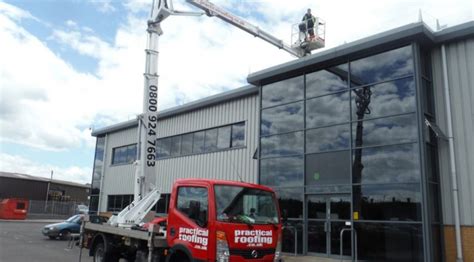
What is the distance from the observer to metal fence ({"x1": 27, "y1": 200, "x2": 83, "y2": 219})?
50.0m

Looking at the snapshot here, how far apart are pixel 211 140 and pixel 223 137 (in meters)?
0.91

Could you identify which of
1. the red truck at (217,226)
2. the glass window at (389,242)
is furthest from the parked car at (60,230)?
the glass window at (389,242)

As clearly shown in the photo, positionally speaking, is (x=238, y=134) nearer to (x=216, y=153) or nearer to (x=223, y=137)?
(x=223, y=137)

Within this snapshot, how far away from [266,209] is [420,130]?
17.2 feet

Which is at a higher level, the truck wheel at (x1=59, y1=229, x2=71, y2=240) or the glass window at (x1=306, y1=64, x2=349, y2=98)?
the glass window at (x1=306, y1=64, x2=349, y2=98)

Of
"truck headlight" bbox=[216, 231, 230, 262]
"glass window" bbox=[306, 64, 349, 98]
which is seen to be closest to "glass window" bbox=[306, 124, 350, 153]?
"glass window" bbox=[306, 64, 349, 98]

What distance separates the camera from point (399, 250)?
11.9 metres

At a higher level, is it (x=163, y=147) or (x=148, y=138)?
(x=163, y=147)

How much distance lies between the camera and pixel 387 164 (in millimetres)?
12516

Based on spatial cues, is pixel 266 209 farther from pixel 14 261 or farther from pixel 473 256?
pixel 14 261

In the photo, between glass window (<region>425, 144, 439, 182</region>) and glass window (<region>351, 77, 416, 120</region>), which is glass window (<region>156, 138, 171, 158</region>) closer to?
glass window (<region>351, 77, 416, 120</region>)

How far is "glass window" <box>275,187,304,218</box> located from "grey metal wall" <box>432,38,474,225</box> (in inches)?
174

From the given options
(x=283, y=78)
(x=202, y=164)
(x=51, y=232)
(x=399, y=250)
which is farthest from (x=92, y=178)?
(x=399, y=250)

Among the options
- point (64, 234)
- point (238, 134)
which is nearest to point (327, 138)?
point (238, 134)
